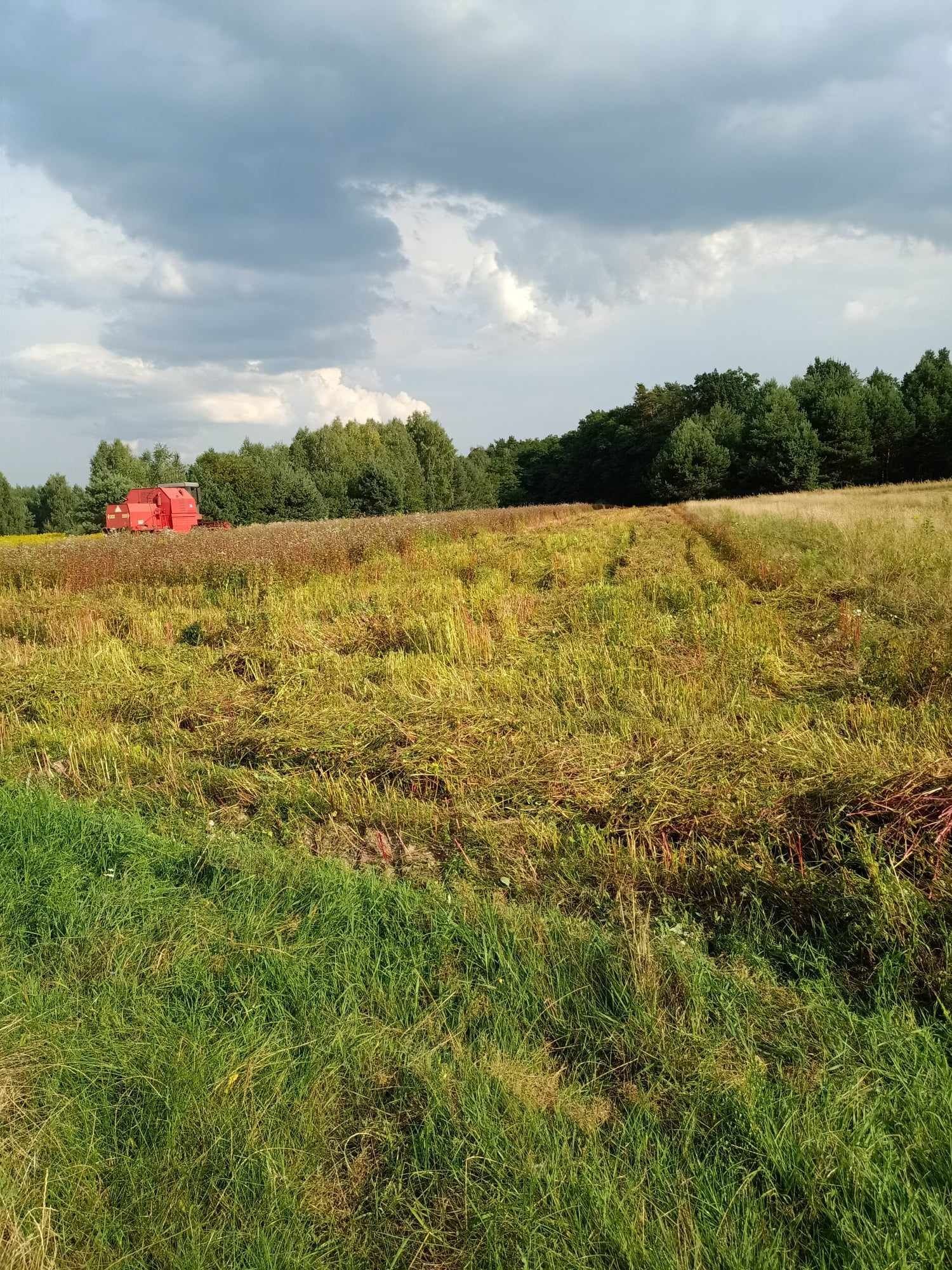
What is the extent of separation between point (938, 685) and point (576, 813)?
305 cm

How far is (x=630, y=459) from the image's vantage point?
85.1 m

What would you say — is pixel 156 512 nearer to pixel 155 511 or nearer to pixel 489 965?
pixel 155 511

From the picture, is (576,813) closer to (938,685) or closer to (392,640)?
(938,685)

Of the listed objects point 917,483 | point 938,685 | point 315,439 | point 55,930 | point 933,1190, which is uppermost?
point 315,439

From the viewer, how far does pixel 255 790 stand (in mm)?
4410

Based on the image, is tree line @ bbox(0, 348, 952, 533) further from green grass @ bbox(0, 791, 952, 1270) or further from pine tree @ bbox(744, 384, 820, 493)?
green grass @ bbox(0, 791, 952, 1270)

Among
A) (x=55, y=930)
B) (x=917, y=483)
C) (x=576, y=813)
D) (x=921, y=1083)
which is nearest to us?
(x=921, y=1083)

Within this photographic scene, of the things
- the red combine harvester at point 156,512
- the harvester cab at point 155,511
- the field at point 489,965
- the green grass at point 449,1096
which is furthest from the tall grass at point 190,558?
the harvester cab at point 155,511

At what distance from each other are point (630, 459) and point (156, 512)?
2545 inches

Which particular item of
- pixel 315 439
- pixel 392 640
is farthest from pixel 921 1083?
pixel 315 439

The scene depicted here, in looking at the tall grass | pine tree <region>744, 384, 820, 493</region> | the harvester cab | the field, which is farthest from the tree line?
the field

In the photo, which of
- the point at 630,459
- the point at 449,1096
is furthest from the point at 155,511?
the point at 630,459

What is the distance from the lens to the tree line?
2136 inches

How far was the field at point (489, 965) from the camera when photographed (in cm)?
184
